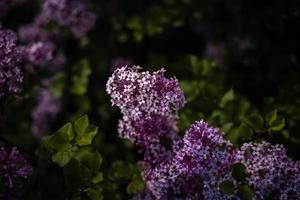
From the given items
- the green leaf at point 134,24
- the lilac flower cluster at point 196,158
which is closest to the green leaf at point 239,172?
the lilac flower cluster at point 196,158

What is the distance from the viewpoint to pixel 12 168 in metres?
2.59

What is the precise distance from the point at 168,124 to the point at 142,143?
23 cm

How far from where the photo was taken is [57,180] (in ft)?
9.45

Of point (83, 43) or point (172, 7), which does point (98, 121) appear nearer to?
point (83, 43)

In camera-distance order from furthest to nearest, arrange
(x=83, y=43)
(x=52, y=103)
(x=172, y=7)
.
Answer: (x=52, y=103) < (x=83, y=43) < (x=172, y=7)

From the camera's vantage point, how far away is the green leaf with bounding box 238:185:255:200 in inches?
92.3

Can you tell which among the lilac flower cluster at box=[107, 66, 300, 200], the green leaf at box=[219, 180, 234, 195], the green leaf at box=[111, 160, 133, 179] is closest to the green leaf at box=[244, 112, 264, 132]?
the lilac flower cluster at box=[107, 66, 300, 200]

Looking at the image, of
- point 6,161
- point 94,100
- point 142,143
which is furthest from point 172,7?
point 6,161

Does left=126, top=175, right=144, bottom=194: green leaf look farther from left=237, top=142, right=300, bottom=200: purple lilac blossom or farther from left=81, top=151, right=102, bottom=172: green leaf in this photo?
left=237, top=142, right=300, bottom=200: purple lilac blossom

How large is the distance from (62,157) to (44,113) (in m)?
2.49

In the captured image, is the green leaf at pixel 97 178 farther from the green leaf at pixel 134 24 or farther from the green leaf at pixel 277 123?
the green leaf at pixel 134 24

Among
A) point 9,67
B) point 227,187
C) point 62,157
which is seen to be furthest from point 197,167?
point 9,67

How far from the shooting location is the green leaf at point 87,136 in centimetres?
258

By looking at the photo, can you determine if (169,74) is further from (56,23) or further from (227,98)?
(56,23)
